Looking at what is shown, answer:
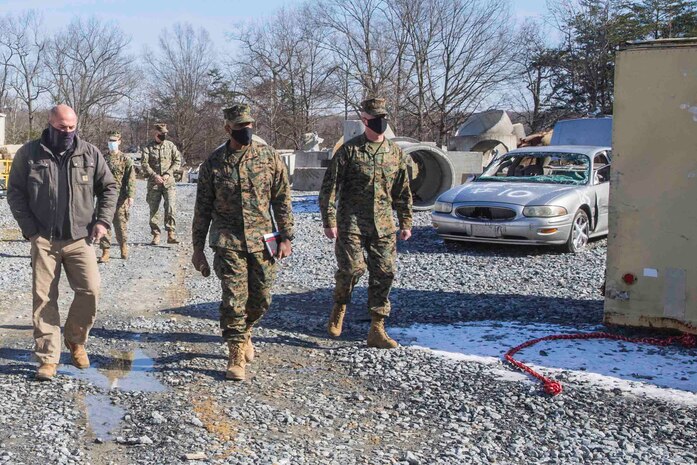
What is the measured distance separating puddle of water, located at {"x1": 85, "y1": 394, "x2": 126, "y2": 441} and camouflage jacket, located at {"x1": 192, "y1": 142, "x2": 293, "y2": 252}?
121 cm

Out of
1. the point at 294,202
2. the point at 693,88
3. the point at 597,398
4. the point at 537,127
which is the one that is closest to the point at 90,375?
the point at 597,398

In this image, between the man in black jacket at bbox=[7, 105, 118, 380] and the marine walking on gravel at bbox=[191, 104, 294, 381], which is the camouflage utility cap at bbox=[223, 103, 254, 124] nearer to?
the marine walking on gravel at bbox=[191, 104, 294, 381]

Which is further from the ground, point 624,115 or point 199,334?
point 624,115

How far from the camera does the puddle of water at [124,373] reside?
523 centimetres

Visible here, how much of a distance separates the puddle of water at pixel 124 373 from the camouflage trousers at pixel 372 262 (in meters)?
1.59

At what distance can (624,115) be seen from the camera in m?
6.23

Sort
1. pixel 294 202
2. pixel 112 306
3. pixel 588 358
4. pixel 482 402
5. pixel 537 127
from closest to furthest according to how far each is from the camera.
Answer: pixel 482 402 < pixel 588 358 < pixel 112 306 < pixel 294 202 < pixel 537 127

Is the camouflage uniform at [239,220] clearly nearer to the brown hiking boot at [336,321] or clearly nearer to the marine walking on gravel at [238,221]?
the marine walking on gravel at [238,221]

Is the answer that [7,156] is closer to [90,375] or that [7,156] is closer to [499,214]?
[499,214]

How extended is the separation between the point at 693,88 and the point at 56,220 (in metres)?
4.56

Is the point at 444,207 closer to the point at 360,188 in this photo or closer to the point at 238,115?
the point at 360,188

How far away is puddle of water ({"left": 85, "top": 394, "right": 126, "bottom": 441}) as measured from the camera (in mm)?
4391

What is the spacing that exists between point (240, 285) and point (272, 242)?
0.36 meters

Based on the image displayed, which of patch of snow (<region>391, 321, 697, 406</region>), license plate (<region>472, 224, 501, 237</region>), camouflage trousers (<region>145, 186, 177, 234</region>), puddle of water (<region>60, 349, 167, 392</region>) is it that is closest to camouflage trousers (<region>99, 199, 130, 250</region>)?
camouflage trousers (<region>145, 186, 177, 234</region>)
